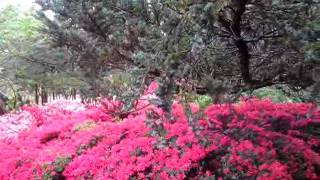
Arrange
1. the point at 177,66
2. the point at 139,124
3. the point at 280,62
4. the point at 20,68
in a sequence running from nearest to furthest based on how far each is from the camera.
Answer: the point at 177,66
the point at 280,62
the point at 139,124
the point at 20,68

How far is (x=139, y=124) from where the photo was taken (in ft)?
24.3

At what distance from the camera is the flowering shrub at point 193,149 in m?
5.73

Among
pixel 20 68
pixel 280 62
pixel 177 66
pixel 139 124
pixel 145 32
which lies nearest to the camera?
pixel 177 66

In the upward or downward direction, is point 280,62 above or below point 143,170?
above

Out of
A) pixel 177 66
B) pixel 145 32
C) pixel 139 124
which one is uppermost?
pixel 145 32

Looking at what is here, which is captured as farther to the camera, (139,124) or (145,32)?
(139,124)

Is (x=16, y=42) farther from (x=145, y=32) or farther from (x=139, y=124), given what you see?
(x=145, y=32)

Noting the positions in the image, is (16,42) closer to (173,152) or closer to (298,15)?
(173,152)

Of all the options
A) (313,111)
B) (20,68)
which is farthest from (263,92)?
(20,68)

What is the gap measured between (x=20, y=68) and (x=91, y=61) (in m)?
13.6

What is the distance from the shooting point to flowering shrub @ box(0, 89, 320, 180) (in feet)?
18.8

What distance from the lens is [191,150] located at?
5.99 m

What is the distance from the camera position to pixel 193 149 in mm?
5984

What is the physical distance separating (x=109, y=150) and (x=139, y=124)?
78cm
